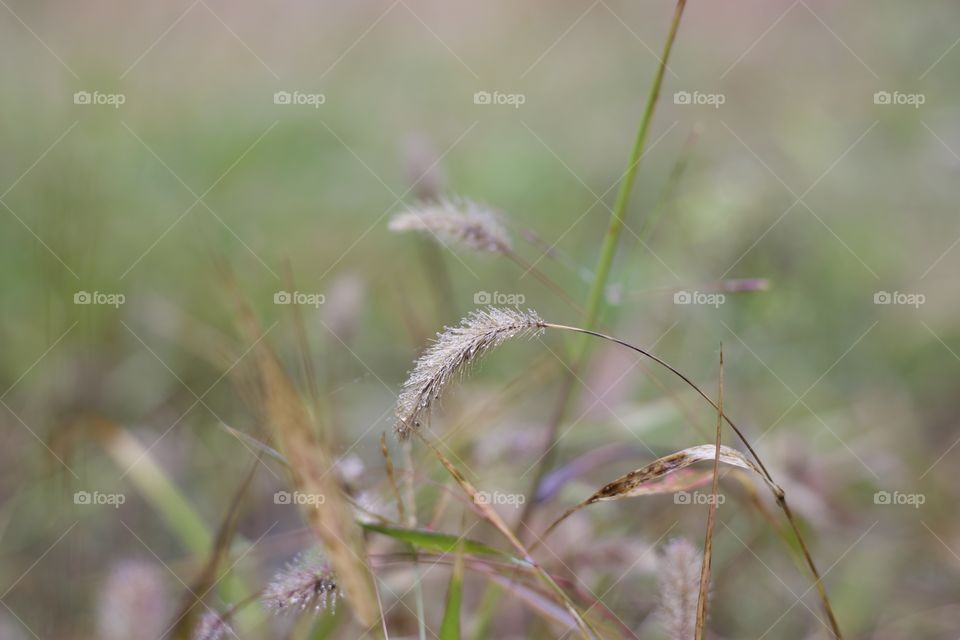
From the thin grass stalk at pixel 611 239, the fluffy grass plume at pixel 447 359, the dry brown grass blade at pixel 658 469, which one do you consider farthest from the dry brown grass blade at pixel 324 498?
the thin grass stalk at pixel 611 239

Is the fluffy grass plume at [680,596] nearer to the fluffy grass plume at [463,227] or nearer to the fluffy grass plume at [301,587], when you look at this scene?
the fluffy grass plume at [301,587]

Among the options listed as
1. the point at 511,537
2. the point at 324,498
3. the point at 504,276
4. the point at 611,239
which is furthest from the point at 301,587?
the point at 504,276

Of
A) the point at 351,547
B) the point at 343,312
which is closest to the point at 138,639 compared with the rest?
the point at 351,547

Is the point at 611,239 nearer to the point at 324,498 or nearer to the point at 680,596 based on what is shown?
the point at 680,596

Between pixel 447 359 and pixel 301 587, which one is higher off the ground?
pixel 447 359

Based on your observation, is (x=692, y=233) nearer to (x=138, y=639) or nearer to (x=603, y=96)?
(x=138, y=639)

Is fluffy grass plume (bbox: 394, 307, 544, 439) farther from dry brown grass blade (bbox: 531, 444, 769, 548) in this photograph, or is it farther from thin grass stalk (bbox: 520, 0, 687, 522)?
thin grass stalk (bbox: 520, 0, 687, 522)

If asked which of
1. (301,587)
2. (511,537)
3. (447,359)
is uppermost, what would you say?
(447,359)
